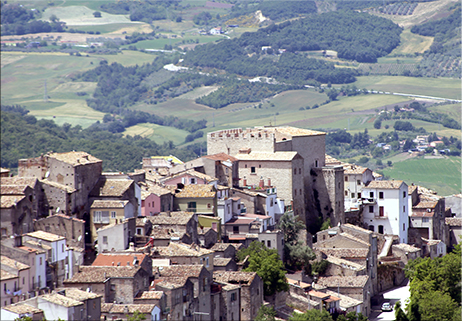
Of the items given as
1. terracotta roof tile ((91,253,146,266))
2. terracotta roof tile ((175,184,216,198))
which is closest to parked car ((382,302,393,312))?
terracotta roof tile ((175,184,216,198))

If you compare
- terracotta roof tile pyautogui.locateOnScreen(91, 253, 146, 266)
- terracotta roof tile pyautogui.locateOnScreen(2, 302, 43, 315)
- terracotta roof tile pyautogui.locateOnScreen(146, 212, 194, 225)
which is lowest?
terracotta roof tile pyautogui.locateOnScreen(2, 302, 43, 315)

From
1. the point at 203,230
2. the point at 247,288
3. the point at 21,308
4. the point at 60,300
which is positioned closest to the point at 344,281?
the point at 203,230

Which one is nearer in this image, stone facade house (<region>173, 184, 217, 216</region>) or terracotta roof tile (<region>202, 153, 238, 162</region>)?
stone facade house (<region>173, 184, 217, 216</region>)

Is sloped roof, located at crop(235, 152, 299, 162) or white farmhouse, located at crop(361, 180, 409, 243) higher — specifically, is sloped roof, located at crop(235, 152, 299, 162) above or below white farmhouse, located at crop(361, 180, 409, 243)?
above

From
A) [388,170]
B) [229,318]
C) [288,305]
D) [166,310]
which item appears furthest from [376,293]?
[388,170]

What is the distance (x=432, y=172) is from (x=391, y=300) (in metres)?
88.1

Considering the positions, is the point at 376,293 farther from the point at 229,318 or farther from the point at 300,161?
the point at 229,318

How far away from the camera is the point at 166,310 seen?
157 feet

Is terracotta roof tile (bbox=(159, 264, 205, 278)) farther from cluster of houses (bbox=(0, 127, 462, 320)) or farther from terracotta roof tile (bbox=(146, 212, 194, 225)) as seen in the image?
terracotta roof tile (bbox=(146, 212, 194, 225))

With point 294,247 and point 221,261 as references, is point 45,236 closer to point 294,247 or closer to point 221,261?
point 221,261

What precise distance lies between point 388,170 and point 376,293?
91.8 metres

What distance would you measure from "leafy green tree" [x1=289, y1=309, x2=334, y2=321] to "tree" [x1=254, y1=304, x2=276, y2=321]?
1102 mm

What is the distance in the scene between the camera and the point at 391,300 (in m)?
66.3

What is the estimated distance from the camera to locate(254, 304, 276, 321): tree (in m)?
52.6
